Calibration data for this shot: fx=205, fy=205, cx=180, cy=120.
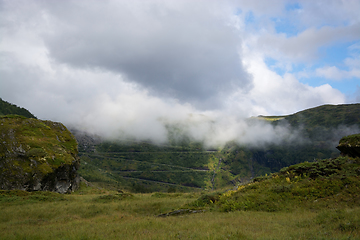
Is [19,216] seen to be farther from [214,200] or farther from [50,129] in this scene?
[50,129]

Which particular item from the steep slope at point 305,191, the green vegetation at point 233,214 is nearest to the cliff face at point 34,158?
the green vegetation at point 233,214

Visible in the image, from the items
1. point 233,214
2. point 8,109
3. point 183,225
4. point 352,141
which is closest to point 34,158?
point 183,225

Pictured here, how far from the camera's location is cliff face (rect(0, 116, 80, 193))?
117ft

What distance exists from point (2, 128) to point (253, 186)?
48.1 m

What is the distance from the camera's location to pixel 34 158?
38188 millimetres

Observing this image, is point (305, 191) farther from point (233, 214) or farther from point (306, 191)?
point (233, 214)

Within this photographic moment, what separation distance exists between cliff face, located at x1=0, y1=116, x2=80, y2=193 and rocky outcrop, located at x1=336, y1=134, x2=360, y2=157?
45815mm

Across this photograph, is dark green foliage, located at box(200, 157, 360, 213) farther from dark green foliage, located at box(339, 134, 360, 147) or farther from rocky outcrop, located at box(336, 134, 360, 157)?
dark green foliage, located at box(339, 134, 360, 147)

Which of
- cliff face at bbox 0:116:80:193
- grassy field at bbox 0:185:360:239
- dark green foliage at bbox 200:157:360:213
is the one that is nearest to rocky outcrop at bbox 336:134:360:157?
dark green foliage at bbox 200:157:360:213

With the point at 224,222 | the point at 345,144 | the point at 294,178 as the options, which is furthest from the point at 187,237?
the point at 345,144

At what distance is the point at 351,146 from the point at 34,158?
160 ft

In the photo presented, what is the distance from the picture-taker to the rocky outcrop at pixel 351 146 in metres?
22.2

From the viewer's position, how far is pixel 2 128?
41.3 m

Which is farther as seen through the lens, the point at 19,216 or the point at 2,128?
the point at 2,128
